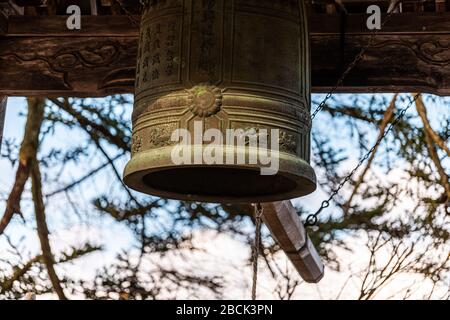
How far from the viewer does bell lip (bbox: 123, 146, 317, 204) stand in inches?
102

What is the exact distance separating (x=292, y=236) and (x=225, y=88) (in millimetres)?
1684

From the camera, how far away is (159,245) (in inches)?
290

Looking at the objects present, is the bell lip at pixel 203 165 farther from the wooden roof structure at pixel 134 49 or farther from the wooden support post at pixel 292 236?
the wooden support post at pixel 292 236

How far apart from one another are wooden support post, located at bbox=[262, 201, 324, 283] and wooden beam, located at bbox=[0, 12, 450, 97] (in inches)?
25.6

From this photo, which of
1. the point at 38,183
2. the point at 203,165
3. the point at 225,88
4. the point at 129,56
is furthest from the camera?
the point at 38,183

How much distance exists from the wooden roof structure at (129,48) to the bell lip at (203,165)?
0.89m

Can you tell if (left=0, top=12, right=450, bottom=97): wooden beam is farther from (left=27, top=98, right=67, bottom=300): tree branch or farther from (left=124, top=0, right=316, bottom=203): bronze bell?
(left=27, top=98, right=67, bottom=300): tree branch

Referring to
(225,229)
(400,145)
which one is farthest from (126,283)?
(400,145)

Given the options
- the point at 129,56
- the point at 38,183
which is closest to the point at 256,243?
the point at 129,56

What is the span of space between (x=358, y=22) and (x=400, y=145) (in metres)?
3.73

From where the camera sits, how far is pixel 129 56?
3811 millimetres

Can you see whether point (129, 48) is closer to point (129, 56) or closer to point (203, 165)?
point (129, 56)

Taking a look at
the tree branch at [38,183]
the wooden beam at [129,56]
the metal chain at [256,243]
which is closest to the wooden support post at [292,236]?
the metal chain at [256,243]

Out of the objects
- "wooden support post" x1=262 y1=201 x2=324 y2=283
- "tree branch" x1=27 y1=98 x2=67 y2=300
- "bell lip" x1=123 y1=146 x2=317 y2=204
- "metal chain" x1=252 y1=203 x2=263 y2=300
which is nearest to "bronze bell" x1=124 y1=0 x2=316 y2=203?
"bell lip" x1=123 y1=146 x2=317 y2=204
